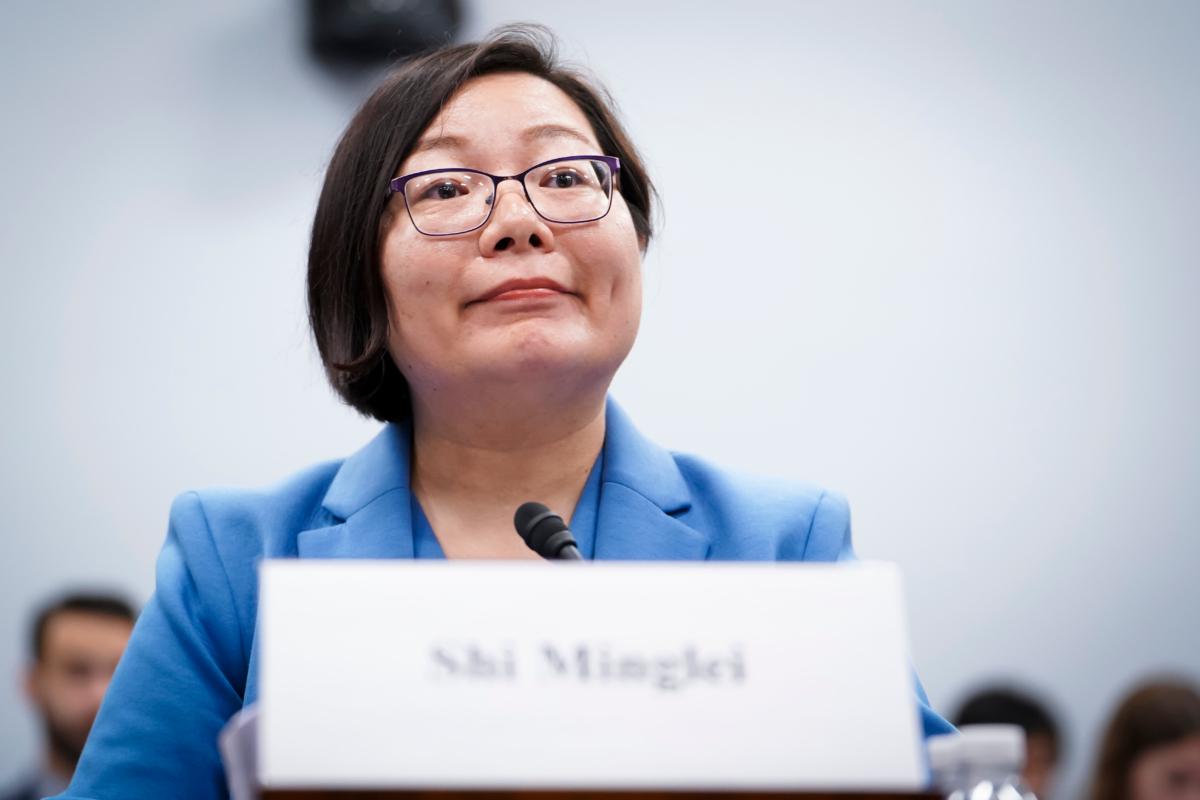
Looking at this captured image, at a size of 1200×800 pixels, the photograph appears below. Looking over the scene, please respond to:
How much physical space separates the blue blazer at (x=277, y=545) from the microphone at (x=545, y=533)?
279mm

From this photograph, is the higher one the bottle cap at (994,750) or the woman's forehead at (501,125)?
the woman's forehead at (501,125)

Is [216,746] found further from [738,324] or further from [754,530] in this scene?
[738,324]

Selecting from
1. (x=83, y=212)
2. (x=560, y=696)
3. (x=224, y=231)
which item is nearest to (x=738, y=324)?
(x=224, y=231)

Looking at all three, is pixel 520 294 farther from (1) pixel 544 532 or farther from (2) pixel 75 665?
(2) pixel 75 665

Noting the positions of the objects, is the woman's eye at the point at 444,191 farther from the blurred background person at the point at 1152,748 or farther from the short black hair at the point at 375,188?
the blurred background person at the point at 1152,748

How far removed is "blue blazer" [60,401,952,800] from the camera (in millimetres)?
1216

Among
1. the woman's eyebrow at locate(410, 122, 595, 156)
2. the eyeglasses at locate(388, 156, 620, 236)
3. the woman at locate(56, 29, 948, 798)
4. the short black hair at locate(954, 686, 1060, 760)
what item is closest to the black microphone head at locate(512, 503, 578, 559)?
the woman at locate(56, 29, 948, 798)

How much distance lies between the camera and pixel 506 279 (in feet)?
4.37

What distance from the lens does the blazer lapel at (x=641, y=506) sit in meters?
1.38

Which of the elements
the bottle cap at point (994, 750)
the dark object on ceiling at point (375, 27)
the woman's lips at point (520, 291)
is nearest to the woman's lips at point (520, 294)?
the woman's lips at point (520, 291)

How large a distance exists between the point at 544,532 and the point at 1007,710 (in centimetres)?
251

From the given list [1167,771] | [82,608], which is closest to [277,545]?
[82,608]

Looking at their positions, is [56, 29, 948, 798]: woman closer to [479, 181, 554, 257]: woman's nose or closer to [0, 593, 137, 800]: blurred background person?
[479, 181, 554, 257]: woman's nose

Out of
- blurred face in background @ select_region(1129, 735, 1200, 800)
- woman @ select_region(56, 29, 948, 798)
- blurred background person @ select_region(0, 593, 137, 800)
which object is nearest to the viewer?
woman @ select_region(56, 29, 948, 798)
